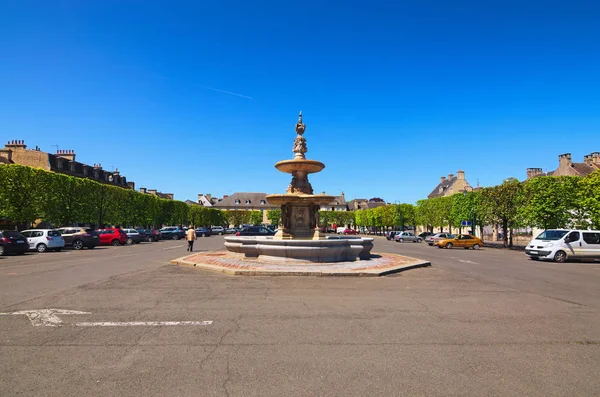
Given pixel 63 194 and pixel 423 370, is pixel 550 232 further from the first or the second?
pixel 63 194

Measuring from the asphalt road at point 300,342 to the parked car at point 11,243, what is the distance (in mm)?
15270

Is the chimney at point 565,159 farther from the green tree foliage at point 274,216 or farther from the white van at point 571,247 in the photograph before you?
the green tree foliage at point 274,216

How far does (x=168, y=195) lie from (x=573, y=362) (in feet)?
388

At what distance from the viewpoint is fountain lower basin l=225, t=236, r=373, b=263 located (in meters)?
15.3

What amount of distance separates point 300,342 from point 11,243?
80.7 feet

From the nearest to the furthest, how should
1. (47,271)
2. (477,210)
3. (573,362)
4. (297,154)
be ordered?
(573,362)
(47,271)
(297,154)
(477,210)

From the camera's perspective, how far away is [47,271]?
46.2 ft

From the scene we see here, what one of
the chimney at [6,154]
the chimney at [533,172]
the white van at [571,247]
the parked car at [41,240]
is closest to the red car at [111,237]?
the parked car at [41,240]

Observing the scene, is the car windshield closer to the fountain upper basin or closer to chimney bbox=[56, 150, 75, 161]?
the fountain upper basin

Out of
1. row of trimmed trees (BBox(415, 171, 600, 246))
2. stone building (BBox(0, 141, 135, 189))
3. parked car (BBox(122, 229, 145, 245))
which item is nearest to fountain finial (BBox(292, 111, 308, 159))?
row of trimmed trees (BBox(415, 171, 600, 246))

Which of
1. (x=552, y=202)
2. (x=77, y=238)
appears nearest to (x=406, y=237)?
(x=552, y=202)

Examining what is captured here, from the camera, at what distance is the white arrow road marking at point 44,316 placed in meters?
6.48

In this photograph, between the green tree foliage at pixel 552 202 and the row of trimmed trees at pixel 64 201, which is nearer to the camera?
the row of trimmed trees at pixel 64 201

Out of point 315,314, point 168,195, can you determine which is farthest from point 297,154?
point 168,195
